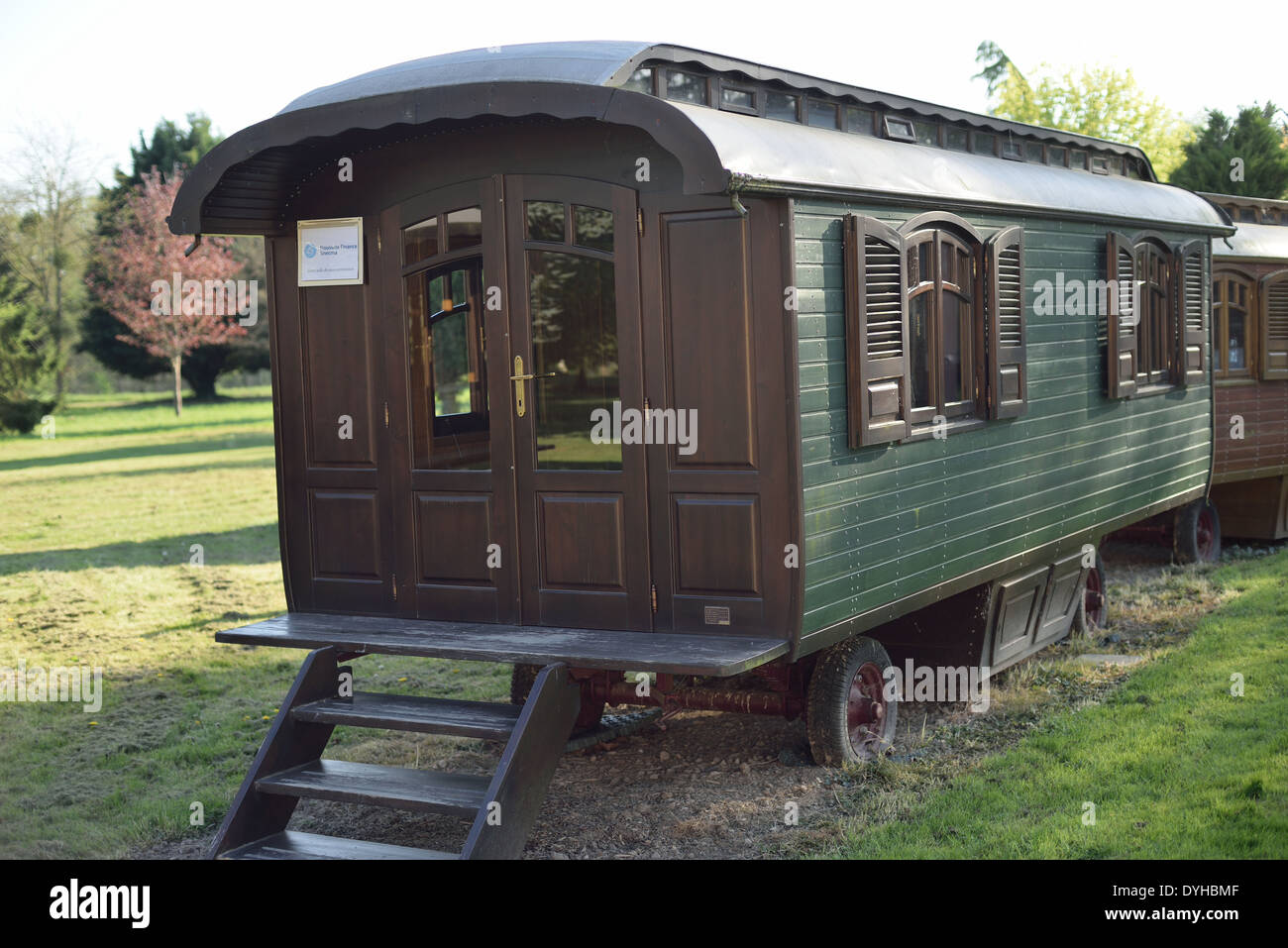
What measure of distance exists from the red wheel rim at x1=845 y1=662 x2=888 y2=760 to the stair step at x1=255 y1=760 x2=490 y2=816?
7.10ft

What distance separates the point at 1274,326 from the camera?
42.4 ft

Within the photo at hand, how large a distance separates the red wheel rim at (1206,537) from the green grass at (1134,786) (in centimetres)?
467

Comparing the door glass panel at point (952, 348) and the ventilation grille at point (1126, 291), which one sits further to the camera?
the ventilation grille at point (1126, 291)

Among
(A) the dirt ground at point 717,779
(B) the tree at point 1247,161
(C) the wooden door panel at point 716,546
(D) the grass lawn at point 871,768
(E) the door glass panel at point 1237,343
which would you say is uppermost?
(B) the tree at point 1247,161

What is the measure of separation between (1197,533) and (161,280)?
3012 centimetres

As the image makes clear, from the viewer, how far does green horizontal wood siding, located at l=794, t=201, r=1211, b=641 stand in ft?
19.2

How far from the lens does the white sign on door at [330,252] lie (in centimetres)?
658

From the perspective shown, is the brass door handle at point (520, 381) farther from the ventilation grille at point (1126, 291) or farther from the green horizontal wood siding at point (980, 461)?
the ventilation grille at point (1126, 291)

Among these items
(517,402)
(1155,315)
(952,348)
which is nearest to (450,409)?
(517,402)
